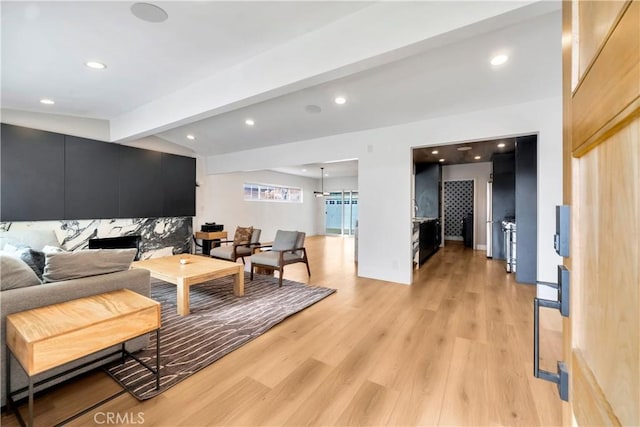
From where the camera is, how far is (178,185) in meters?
6.39

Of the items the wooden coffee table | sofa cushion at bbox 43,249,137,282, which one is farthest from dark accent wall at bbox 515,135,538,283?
sofa cushion at bbox 43,249,137,282

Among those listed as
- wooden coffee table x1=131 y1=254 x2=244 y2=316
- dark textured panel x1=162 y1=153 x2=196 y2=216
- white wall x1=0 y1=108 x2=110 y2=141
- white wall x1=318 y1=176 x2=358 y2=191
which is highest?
white wall x1=0 y1=108 x2=110 y2=141

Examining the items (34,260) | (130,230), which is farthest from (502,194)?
(130,230)

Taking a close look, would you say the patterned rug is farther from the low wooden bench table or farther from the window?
the window

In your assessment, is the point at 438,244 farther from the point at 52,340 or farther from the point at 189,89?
the point at 52,340

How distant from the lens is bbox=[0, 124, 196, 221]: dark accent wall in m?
4.21

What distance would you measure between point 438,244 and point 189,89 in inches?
280

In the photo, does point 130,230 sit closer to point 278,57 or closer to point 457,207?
point 278,57

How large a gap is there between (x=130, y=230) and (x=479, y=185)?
8926mm

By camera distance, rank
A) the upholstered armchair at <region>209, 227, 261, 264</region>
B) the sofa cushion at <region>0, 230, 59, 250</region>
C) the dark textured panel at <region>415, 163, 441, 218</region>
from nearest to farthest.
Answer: the sofa cushion at <region>0, 230, 59, 250</region>, the upholstered armchair at <region>209, 227, 261, 264</region>, the dark textured panel at <region>415, 163, 441, 218</region>

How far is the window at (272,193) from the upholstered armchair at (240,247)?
11.3 feet

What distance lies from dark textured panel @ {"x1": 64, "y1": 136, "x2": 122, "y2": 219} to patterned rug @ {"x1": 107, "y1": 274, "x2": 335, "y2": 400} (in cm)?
189

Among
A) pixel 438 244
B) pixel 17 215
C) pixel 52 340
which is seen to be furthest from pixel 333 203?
pixel 52 340

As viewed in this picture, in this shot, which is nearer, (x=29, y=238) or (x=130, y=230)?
(x=29, y=238)
